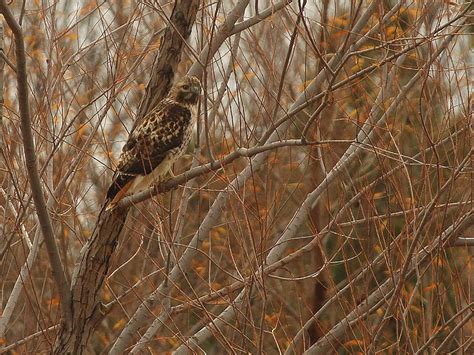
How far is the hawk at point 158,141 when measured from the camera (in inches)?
234

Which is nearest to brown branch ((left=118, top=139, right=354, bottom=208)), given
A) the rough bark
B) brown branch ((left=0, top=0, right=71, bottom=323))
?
the rough bark

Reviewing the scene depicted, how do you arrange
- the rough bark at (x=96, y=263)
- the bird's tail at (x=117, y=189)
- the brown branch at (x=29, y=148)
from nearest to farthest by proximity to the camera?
the brown branch at (x=29, y=148) → the rough bark at (x=96, y=263) → the bird's tail at (x=117, y=189)

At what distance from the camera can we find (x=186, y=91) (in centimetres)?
648

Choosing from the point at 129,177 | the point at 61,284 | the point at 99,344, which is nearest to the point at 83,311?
the point at 61,284

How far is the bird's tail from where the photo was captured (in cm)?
549

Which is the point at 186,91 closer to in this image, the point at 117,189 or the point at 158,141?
the point at 158,141

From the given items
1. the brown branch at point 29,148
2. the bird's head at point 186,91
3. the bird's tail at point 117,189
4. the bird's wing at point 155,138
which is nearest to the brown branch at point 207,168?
the bird's tail at point 117,189

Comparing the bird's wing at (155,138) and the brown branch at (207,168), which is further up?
the bird's wing at (155,138)

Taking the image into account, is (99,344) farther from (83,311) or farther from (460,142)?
(460,142)

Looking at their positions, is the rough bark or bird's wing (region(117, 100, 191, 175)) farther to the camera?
bird's wing (region(117, 100, 191, 175))

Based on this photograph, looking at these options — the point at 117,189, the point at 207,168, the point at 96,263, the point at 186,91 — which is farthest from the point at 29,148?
the point at 186,91

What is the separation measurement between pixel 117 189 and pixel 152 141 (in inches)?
24.8

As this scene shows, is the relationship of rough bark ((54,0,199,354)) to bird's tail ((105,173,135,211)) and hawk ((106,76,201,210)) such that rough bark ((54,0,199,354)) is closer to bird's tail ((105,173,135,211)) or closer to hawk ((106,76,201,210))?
bird's tail ((105,173,135,211))

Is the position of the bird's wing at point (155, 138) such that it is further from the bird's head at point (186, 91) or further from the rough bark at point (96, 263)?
the rough bark at point (96, 263)
